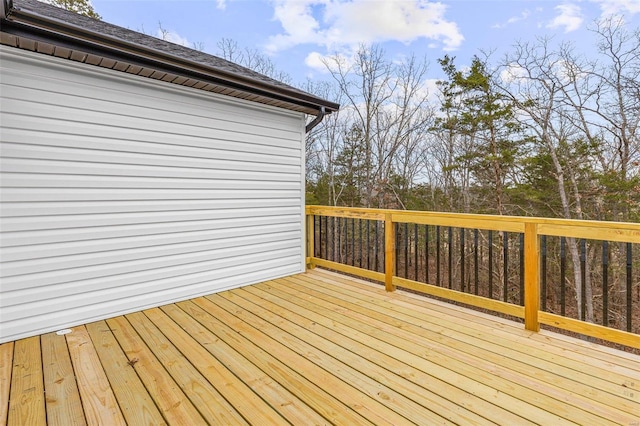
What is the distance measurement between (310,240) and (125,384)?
3.10 m

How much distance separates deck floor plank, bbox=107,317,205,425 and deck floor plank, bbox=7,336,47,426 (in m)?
0.47

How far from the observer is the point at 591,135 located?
8531 mm

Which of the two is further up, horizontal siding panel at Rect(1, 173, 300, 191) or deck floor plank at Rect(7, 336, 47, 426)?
horizontal siding panel at Rect(1, 173, 300, 191)

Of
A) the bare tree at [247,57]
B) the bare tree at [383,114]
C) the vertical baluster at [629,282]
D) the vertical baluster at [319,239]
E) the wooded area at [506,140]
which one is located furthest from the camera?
the bare tree at [247,57]

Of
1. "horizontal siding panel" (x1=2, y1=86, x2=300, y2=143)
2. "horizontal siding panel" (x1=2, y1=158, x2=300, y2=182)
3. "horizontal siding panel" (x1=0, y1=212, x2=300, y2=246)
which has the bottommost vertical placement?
"horizontal siding panel" (x1=0, y1=212, x2=300, y2=246)

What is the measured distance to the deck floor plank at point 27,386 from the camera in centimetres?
165

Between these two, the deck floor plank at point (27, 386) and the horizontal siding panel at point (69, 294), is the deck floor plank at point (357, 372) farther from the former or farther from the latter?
the deck floor plank at point (27, 386)

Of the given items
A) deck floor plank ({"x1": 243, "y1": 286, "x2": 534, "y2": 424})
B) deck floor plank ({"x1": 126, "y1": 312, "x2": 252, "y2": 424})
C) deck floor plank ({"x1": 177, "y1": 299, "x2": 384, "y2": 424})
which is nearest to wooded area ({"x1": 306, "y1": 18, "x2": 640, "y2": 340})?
deck floor plank ({"x1": 243, "y1": 286, "x2": 534, "y2": 424})

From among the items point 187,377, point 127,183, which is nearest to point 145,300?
point 127,183

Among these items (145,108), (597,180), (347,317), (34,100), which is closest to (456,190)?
(597,180)

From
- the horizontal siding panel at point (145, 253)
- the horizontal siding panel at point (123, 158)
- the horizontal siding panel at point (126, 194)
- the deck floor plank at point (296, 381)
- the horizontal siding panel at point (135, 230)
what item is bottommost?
the deck floor plank at point (296, 381)

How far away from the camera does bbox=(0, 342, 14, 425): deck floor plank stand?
1.70m

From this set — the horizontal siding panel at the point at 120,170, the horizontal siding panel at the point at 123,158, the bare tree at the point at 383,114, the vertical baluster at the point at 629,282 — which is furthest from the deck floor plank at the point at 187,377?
the bare tree at the point at 383,114

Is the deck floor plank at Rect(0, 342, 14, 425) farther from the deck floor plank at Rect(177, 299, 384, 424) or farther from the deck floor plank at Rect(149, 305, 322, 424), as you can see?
the deck floor plank at Rect(177, 299, 384, 424)
